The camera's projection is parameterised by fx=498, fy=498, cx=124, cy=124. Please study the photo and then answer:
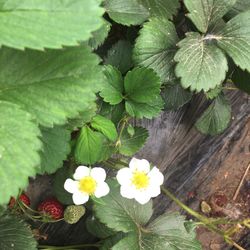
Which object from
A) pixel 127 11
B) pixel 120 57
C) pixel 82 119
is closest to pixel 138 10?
pixel 127 11

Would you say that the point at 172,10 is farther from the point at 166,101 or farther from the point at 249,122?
the point at 249,122

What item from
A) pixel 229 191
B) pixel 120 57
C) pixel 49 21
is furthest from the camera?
pixel 229 191

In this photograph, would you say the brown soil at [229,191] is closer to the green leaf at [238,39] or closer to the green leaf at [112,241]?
the green leaf at [112,241]

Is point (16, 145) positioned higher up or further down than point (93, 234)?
higher up

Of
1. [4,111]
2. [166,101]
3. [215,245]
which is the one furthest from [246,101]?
[4,111]

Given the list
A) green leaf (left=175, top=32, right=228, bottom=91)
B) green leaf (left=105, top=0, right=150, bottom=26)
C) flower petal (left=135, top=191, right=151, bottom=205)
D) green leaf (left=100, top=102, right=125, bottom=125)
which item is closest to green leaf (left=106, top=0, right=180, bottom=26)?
green leaf (left=105, top=0, right=150, bottom=26)

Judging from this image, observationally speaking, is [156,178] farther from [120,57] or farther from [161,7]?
[161,7]

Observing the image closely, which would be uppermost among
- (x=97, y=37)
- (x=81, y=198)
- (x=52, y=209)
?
(x=97, y=37)
